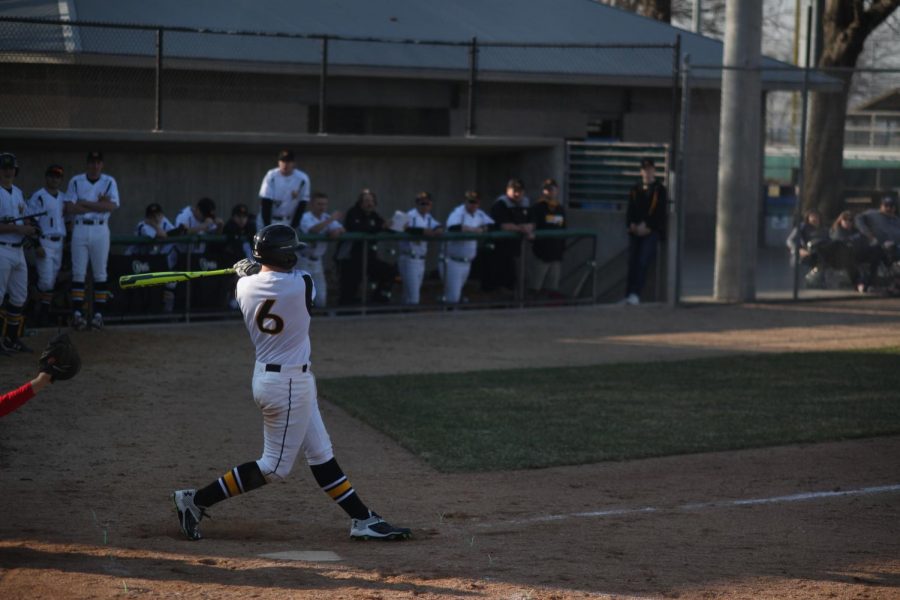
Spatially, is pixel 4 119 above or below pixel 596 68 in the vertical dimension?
below

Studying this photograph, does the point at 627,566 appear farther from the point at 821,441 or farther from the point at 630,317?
the point at 630,317

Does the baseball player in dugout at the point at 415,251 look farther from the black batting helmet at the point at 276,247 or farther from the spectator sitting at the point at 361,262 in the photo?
the black batting helmet at the point at 276,247

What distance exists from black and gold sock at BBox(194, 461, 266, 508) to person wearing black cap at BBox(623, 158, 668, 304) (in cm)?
1083

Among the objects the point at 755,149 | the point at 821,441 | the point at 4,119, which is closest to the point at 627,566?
the point at 821,441

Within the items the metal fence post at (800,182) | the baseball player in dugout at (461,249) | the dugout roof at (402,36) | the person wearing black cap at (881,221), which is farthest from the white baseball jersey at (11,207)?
the person wearing black cap at (881,221)

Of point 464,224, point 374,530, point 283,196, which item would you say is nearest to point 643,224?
point 464,224

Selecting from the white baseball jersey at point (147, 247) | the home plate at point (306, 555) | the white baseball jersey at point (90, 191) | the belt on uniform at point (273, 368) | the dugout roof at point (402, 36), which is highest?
the dugout roof at point (402, 36)

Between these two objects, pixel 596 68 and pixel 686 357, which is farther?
A: pixel 596 68

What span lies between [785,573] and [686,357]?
729cm

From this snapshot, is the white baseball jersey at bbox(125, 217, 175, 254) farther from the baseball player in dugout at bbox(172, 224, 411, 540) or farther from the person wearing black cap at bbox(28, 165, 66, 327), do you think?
the baseball player in dugout at bbox(172, 224, 411, 540)

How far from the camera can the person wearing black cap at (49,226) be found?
12.8 m

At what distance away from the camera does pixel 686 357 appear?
1350 centimetres

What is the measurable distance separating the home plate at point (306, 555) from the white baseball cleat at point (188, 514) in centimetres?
53

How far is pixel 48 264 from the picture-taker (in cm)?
1299
